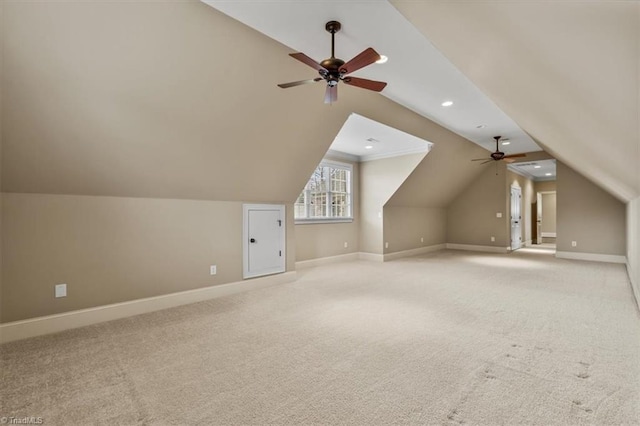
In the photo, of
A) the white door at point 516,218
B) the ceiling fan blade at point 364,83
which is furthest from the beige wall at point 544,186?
the ceiling fan blade at point 364,83

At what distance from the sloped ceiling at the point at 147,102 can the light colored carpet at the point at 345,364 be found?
1.66 meters

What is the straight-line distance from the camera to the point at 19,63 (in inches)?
87.0

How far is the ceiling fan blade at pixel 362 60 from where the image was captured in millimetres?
2271

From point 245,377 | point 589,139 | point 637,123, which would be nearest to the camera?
point 637,123

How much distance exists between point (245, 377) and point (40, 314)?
2440mm

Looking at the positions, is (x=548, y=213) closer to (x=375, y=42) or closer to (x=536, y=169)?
(x=536, y=169)

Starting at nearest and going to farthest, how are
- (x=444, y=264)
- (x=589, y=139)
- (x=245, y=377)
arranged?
(x=245, y=377), (x=589, y=139), (x=444, y=264)

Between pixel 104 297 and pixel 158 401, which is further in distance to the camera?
pixel 104 297

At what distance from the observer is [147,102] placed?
9.43ft

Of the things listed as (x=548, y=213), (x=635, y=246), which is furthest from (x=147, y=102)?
(x=548, y=213)

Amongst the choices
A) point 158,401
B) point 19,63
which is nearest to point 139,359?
point 158,401

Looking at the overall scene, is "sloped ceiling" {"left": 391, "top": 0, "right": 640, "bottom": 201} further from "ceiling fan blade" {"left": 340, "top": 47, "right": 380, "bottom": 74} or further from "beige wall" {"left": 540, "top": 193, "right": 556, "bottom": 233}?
"beige wall" {"left": 540, "top": 193, "right": 556, "bottom": 233}

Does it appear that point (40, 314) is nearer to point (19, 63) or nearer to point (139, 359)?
point (139, 359)

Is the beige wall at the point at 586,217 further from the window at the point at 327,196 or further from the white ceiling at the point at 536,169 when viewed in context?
the window at the point at 327,196
